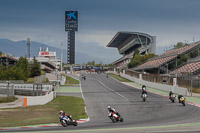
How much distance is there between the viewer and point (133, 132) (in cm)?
1249

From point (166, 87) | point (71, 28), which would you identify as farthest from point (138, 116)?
point (71, 28)

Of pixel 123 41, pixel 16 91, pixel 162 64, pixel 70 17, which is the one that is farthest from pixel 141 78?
pixel 123 41

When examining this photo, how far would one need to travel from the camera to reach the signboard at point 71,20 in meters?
156

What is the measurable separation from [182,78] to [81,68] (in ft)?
381

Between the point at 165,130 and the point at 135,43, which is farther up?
the point at 135,43

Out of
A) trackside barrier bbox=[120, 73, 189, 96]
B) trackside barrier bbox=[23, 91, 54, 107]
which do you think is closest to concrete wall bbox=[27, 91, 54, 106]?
trackside barrier bbox=[23, 91, 54, 107]

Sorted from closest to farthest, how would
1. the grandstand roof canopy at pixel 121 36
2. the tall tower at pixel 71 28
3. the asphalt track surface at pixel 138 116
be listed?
1. the asphalt track surface at pixel 138 116
2. the tall tower at pixel 71 28
3. the grandstand roof canopy at pixel 121 36

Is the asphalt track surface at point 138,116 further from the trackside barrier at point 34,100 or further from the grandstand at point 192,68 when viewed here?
the grandstand at point 192,68

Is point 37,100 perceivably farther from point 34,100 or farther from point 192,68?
point 192,68

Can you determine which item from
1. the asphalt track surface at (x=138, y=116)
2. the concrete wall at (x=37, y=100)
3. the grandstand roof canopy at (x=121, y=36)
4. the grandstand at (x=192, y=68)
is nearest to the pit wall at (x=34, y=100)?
the concrete wall at (x=37, y=100)

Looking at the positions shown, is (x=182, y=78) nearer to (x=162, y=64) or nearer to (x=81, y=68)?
(x=162, y=64)

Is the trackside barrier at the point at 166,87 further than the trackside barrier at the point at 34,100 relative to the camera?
Yes

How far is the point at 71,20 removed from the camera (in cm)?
15862

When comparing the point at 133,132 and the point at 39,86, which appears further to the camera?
the point at 39,86
